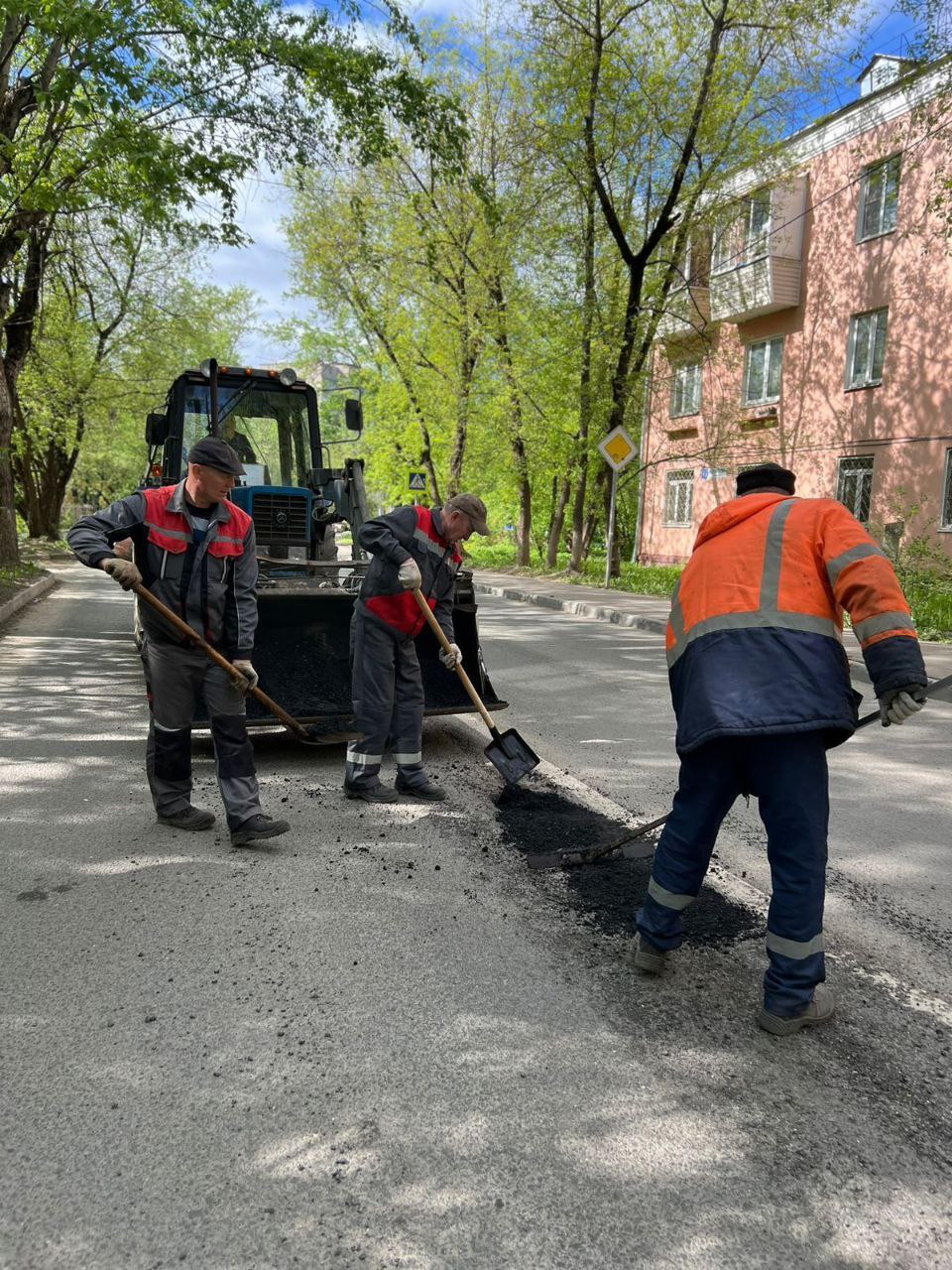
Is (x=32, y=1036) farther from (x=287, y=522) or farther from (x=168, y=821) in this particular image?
(x=287, y=522)

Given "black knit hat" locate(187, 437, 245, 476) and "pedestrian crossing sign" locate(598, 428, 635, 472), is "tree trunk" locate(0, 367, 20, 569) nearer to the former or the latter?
"pedestrian crossing sign" locate(598, 428, 635, 472)

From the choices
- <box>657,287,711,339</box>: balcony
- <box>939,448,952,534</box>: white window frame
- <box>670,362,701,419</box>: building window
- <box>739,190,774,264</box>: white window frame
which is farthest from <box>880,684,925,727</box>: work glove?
<box>670,362,701,419</box>: building window

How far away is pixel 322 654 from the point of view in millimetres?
5969

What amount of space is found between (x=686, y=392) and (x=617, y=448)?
31.6 ft

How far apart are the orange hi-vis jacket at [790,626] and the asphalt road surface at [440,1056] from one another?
921mm

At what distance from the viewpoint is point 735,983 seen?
2.98m

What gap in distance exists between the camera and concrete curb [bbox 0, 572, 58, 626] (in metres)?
12.1

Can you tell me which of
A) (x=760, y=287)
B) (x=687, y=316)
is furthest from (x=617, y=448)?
(x=687, y=316)

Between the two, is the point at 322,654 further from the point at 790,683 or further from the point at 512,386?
the point at 512,386

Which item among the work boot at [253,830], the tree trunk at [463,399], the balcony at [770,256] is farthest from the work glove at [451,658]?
the tree trunk at [463,399]

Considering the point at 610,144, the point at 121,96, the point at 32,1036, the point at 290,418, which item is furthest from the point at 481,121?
the point at 32,1036

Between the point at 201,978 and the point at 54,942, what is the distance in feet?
2.06

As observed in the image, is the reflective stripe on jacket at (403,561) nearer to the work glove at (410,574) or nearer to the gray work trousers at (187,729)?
the work glove at (410,574)

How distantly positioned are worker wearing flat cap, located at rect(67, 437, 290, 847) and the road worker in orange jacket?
229cm
